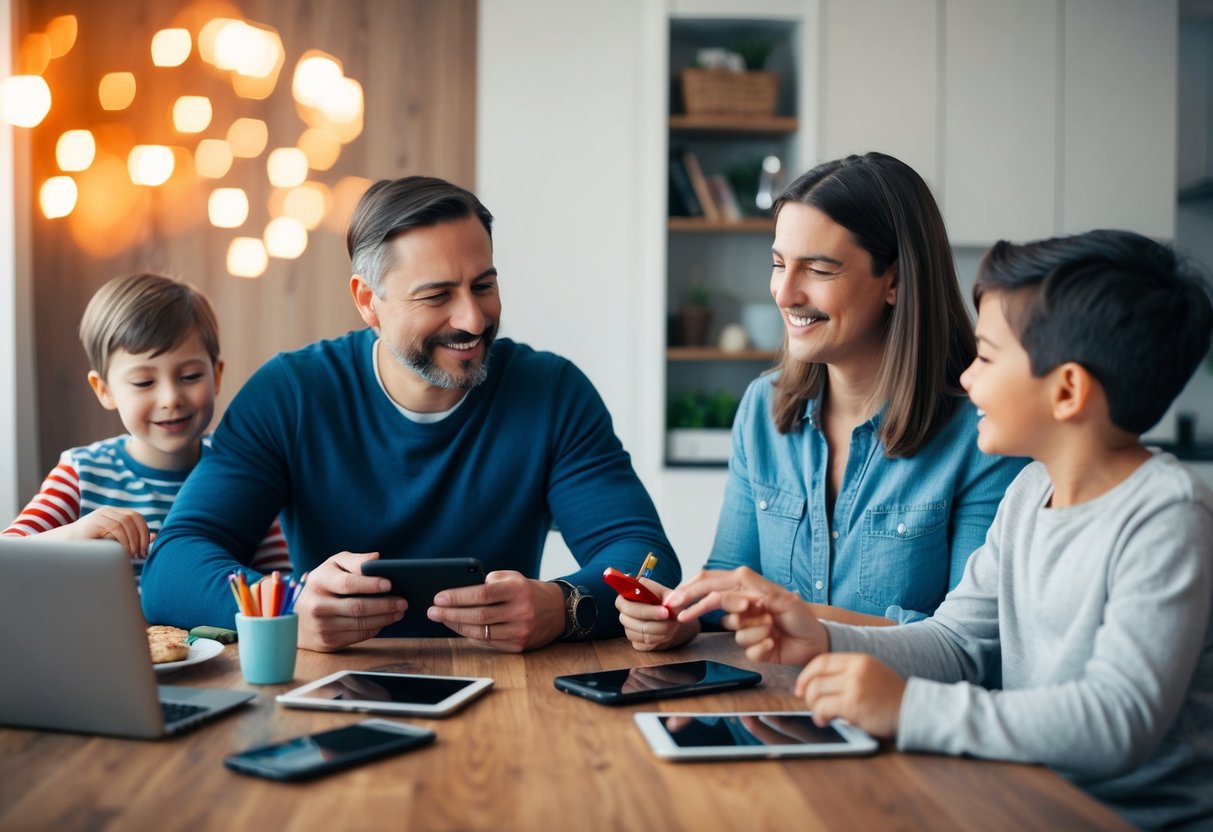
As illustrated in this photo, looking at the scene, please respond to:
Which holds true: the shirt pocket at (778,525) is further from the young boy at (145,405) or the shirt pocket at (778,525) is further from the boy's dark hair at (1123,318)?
the young boy at (145,405)

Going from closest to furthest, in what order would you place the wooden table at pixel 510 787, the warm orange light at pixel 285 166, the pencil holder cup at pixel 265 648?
the wooden table at pixel 510 787, the pencil holder cup at pixel 265 648, the warm orange light at pixel 285 166

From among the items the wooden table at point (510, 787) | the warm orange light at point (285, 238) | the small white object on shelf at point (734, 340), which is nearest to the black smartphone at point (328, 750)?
the wooden table at point (510, 787)

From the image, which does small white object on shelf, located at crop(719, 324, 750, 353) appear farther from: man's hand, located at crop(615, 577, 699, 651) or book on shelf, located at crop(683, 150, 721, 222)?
man's hand, located at crop(615, 577, 699, 651)

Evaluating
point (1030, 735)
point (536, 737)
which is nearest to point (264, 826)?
point (536, 737)

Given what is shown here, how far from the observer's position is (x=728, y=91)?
11.7 ft

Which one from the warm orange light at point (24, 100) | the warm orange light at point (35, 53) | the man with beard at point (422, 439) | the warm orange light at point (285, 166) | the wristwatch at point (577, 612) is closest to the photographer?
the wristwatch at point (577, 612)

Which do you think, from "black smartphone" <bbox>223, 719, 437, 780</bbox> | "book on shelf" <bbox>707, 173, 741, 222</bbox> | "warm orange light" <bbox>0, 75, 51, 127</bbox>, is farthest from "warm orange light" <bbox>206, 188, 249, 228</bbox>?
"black smartphone" <bbox>223, 719, 437, 780</bbox>

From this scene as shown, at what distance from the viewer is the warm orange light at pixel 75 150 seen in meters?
3.65

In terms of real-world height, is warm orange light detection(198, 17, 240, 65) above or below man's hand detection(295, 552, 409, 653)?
above

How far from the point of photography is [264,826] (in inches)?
31.0

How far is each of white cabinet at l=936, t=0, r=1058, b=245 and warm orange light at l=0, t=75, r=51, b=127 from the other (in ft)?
9.92

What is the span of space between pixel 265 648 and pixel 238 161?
300cm

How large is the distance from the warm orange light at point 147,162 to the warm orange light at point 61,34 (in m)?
0.39

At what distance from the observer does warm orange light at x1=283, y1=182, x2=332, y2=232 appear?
12.5ft
